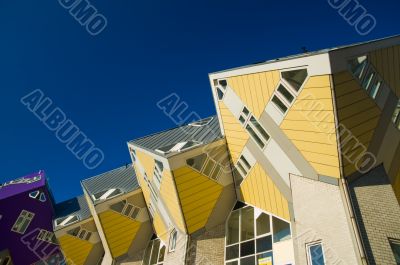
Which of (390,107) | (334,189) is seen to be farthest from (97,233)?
(390,107)

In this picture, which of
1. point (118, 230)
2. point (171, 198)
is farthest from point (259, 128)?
point (118, 230)

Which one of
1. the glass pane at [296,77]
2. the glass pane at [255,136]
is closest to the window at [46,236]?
the glass pane at [255,136]

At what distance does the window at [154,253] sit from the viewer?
16281 millimetres

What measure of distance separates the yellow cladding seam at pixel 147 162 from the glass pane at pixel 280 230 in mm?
7205

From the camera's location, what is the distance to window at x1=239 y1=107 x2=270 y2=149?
11.1m

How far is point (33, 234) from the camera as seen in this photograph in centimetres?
2411

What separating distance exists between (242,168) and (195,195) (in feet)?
9.06

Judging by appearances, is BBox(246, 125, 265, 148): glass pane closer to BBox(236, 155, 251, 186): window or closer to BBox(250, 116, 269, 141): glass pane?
BBox(250, 116, 269, 141): glass pane

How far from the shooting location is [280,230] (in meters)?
11.1

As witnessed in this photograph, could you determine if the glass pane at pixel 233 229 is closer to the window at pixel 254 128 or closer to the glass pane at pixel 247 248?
the glass pane at pixel 247 248

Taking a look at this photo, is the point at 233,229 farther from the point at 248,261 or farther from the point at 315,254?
the point at 315,254

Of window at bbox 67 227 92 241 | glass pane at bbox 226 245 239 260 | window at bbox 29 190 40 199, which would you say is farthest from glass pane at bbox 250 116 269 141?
window at bbox 29 190 40 199

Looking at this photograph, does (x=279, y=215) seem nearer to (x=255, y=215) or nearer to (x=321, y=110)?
(x=255, y=215)

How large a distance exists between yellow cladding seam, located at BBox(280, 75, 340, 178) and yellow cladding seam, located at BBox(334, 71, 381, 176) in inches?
11.2
